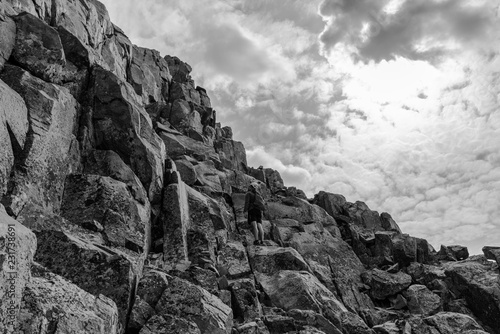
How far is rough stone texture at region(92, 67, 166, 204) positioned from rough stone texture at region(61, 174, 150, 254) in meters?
3.35

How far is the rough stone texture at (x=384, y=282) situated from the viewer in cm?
3334

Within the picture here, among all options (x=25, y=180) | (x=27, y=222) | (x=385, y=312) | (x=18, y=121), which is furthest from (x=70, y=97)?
(x=385, y=312)

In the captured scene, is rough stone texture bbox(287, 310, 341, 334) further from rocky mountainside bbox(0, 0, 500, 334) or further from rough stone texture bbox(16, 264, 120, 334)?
rough stone texture bbox(16, 264, 120, 334)

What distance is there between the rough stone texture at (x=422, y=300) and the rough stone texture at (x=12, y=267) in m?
30.3

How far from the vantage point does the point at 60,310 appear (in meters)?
9.98

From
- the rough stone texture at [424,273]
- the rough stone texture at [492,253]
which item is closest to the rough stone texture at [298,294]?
the rough stone texture at [424,273]

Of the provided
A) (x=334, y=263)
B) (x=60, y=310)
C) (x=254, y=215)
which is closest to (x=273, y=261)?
(x=254, y=215)

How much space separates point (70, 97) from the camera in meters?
23.1

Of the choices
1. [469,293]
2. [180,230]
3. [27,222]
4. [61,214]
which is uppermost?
[469,293]

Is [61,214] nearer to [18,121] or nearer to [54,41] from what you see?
[18,121]

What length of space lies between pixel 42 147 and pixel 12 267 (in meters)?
11.5

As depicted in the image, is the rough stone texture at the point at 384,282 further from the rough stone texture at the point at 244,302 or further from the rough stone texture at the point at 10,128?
the rough stone texture at the point at 10,128

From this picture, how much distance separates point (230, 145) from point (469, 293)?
128 feet

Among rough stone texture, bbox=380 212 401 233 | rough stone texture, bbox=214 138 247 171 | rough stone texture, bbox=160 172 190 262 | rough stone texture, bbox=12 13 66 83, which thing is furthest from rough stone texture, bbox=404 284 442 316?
rough stone texture, bbox=12 13 66 83
